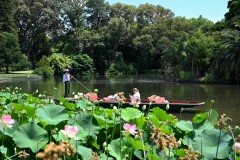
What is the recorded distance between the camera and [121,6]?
6869 cm

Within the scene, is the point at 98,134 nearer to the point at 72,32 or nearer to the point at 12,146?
the point at 12,146

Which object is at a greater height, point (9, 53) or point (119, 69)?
point (9, 53)

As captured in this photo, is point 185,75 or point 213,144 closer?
point 213,144

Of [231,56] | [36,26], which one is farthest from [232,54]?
[36,26]

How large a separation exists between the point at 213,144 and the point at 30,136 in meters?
1.30

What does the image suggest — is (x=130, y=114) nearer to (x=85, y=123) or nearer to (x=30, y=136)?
(x=85, y=123)

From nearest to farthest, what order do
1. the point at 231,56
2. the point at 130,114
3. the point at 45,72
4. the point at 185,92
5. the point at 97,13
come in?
1. the point at 130,114
2. the point at 185,92
3. the point at 231,56
4. the point at 45,72
5. the point at 97,13

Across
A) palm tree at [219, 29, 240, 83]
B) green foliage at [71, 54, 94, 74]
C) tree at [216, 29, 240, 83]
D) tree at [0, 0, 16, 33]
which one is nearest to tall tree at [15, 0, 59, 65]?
green foliage at [71, 54, 94, 74]

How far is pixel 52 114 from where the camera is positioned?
9.69 ft

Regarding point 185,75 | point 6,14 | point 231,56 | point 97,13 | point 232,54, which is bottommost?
point 185,75

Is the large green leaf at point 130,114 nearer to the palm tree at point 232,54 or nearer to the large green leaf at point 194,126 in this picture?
the large green leaf at point 194,126

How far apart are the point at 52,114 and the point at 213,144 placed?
4.28 feet

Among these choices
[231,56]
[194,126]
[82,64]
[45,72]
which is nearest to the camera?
[194,126]

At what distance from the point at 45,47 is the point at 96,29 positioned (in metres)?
11.7
